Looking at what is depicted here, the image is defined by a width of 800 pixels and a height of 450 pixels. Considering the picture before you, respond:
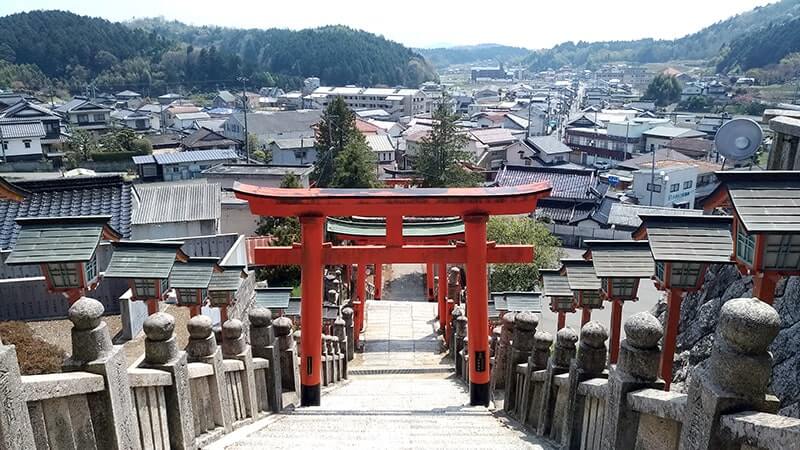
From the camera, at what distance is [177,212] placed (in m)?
23.7

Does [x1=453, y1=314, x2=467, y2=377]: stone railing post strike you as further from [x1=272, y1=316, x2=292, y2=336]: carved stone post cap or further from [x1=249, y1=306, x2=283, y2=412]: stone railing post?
[x1=249, y1=306, x2=283, y2=412]: stone railing post

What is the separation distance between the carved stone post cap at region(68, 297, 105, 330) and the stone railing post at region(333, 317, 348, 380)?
9970mm

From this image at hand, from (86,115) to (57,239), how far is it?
7452 cm

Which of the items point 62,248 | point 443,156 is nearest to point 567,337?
point 62,248

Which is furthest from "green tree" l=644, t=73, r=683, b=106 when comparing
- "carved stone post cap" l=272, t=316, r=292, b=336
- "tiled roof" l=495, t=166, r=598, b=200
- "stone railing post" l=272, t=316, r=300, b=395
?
"carved stone post cap" l=272, t=316, r=292, b=336

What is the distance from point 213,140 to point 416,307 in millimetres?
44190

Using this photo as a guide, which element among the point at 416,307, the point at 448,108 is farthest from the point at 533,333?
the point at 448,108

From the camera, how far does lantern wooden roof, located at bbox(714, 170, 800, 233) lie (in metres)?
5.27

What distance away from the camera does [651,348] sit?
4.45 m

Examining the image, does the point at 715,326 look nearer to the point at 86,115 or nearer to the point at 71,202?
the point at 71,202

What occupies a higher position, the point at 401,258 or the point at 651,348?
the point at 651,348

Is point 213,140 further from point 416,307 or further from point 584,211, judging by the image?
point 416,307

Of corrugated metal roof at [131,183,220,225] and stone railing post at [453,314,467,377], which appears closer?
stone railing post at [453,314,467,377]

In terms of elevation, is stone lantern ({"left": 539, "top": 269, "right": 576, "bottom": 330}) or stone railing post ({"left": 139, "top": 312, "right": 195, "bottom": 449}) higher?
stone railing post ({"left": 139, "top": 312, "right": 195, "bottom": 449})
